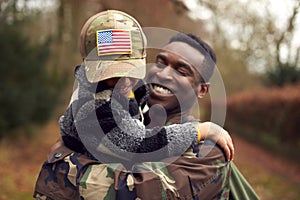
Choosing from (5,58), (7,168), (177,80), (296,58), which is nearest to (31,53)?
(5,58)

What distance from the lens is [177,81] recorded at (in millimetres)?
2342

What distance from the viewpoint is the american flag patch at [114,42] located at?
70.9 inches

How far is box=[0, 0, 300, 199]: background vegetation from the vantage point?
9.50 metres

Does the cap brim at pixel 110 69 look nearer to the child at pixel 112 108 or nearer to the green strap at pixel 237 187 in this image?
the child at pixel 112 108

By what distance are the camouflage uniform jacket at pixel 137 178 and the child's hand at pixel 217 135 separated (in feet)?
0.10

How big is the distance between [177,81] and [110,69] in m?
0.63

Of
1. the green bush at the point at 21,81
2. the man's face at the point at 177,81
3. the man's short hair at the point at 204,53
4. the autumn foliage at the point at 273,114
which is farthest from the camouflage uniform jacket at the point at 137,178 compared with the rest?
the autumn foliage at the point at 273,114

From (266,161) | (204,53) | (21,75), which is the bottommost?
(266,161)

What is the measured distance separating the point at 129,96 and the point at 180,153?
33 cm

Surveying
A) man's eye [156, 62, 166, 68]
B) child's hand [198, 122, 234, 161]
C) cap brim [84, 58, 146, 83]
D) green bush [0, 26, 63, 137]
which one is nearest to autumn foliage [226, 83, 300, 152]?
green bush [0, 26, 63, 137]

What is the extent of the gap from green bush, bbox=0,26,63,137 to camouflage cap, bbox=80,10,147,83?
29.3ft

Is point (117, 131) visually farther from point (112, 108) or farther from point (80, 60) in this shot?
point (80, 60)

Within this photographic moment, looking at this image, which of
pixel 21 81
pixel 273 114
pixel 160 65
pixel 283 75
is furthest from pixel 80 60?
pixel 160 65

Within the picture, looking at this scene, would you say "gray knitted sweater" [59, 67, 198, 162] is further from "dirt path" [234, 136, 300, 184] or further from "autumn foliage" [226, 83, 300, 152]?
"autumn foliage" [226, 83, 300, 152]
